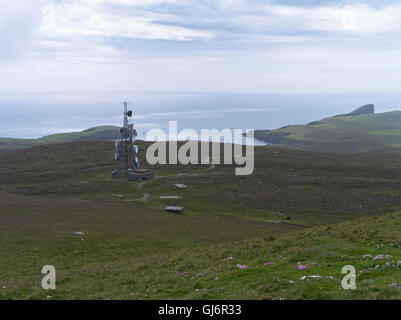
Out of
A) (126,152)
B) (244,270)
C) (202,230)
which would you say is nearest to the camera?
(244,270)

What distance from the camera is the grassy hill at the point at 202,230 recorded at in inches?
611

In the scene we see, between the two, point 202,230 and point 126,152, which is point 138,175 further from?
point 202,230

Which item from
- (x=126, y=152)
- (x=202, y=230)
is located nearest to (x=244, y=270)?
(x=202, y=230)

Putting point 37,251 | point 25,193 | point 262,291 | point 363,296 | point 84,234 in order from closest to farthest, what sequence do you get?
point 363,296, point 262,291, point 37,251, point 84,234, point 25,193

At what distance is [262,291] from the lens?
13336 millimetres

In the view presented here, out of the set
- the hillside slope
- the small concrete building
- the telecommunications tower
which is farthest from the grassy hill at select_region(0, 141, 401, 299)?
the telecommunications tower

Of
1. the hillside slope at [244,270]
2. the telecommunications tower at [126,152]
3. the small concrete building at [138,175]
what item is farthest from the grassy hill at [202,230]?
the telecommunications tower at [126,152]

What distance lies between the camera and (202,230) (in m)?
37.4

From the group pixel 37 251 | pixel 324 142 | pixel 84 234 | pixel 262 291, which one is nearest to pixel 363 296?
pixel 262 291

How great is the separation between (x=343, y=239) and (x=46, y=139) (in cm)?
19210

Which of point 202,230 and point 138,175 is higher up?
point 138,175

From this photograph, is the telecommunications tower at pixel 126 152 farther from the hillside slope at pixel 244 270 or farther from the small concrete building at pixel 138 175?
the hillside slope at pixel 244 270
